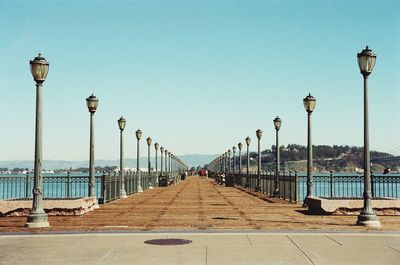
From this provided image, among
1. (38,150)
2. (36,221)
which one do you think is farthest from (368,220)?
(38,150)

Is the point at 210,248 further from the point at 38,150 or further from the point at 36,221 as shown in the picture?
the point at 38,150

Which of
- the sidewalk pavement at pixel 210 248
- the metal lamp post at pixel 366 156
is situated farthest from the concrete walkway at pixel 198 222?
the sidewalk pavement at pixel 210 248

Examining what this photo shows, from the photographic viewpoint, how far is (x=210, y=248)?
12.2 m

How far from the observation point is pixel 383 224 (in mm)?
17844

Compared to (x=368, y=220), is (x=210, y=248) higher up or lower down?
lower down

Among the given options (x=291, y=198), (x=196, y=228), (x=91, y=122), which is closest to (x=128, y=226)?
(x=196, y=228)

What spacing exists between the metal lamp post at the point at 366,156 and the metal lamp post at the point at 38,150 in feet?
30.8

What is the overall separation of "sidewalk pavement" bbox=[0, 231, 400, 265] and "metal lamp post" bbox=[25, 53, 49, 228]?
8.02 feet

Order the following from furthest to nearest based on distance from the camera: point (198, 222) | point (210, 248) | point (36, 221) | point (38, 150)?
point (198, 222) < point (38, 150) < point (36, 221) < point (210, 248)

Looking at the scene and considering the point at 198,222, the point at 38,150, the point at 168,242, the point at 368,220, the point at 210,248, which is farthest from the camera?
the point at 198,222

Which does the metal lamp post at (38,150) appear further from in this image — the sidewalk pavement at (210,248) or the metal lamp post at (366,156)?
the metal lamp post at (366,156)

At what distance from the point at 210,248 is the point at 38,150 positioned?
7.87 meters

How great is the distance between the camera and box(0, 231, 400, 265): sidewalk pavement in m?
10.8

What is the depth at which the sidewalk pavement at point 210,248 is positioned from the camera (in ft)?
35.3
